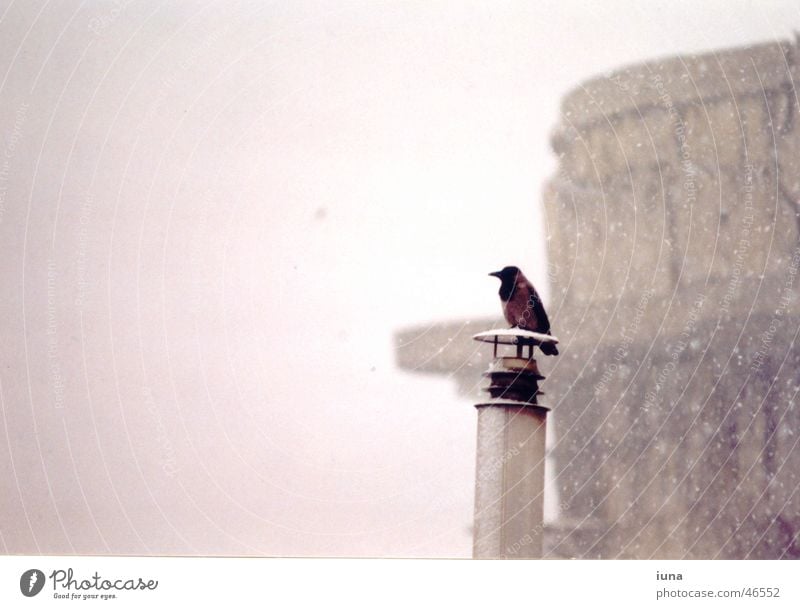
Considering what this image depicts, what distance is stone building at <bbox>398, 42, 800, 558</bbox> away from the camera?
1.07m

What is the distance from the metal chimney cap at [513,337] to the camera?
1.04 metres

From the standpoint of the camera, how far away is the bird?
1048mm

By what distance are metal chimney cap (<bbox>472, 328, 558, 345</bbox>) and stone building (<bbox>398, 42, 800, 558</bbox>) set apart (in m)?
0.02

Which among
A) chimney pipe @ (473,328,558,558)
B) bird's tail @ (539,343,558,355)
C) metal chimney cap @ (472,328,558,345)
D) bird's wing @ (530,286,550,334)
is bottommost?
chimney pipe @ (473,328,558,558)

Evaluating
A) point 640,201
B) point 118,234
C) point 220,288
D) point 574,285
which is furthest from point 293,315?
point 640,201

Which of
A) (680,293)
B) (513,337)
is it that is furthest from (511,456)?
(680,293)

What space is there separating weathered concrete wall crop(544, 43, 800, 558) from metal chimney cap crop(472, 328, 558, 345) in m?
0.04

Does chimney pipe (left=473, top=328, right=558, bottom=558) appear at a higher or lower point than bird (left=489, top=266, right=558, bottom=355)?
lower

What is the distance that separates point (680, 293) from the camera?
108cm

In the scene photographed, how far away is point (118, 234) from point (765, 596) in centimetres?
82

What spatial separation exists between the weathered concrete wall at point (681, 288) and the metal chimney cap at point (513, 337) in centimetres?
4

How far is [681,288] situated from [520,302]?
202mm

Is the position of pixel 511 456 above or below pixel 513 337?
below

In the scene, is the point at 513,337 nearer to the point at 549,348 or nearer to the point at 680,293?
the point at 549,348
